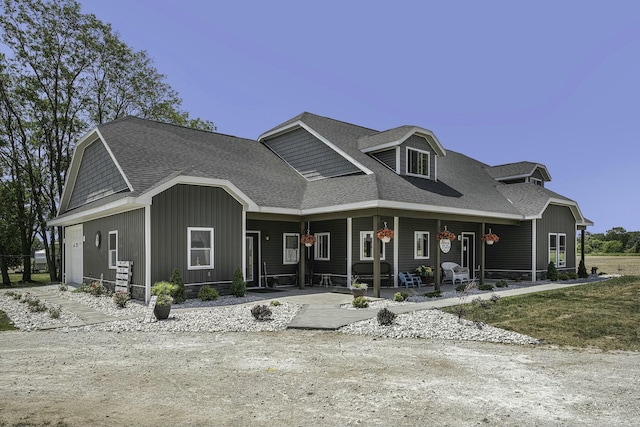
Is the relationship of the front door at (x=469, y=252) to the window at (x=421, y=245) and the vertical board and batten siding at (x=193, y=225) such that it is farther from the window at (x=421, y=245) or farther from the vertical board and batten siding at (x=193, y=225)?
the vertical board and batten siding at (x=193, y=225)

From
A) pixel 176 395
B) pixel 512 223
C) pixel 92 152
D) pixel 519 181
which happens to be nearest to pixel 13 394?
pixel 176 395

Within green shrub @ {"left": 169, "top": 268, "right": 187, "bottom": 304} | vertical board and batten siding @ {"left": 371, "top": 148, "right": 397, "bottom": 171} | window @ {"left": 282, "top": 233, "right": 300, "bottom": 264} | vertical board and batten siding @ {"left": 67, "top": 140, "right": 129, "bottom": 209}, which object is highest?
vertical board and batten siding @ {"left": 371, "top": 148, "right": 397, "bottom": 171}

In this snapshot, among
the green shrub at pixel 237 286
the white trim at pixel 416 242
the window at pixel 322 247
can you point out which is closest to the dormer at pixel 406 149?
the white trim at pixel 416 242

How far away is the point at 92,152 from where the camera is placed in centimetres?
1992

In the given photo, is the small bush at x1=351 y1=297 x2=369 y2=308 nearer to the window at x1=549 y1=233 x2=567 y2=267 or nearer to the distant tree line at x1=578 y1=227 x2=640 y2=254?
the window at x1=549 y1=233 x2=567 y2=267

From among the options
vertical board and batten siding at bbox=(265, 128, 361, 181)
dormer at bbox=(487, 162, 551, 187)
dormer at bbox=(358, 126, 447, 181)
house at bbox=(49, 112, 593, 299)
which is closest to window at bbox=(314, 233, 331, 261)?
house at bbox=(49, 112, 593, 299)

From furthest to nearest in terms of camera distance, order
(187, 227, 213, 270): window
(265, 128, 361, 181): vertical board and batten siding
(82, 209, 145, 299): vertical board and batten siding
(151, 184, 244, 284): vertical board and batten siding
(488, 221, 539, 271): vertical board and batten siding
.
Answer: (488, 221, 539, 271): vertical board and batten siding
(265, 128, 361, 181): vertical board and batten siding
(187, 227, 213, 270): window
(82, 209, 145, 299): vertical board and batten siding
(151, 184, 244, 284): vertical board and batten siding

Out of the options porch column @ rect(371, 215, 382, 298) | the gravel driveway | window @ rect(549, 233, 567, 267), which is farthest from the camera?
window @ rect(549, 233, 567, 267)

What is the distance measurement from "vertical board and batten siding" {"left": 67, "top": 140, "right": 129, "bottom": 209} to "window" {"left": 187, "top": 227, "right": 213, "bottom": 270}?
3316 mm

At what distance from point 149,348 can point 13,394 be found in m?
2.66

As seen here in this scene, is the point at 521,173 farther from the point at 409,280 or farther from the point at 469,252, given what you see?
the point at 409,280

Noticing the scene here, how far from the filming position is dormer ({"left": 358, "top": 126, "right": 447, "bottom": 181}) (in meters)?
19.8

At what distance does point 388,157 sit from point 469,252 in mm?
6465

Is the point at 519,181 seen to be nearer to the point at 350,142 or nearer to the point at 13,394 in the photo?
the point at 350,142
